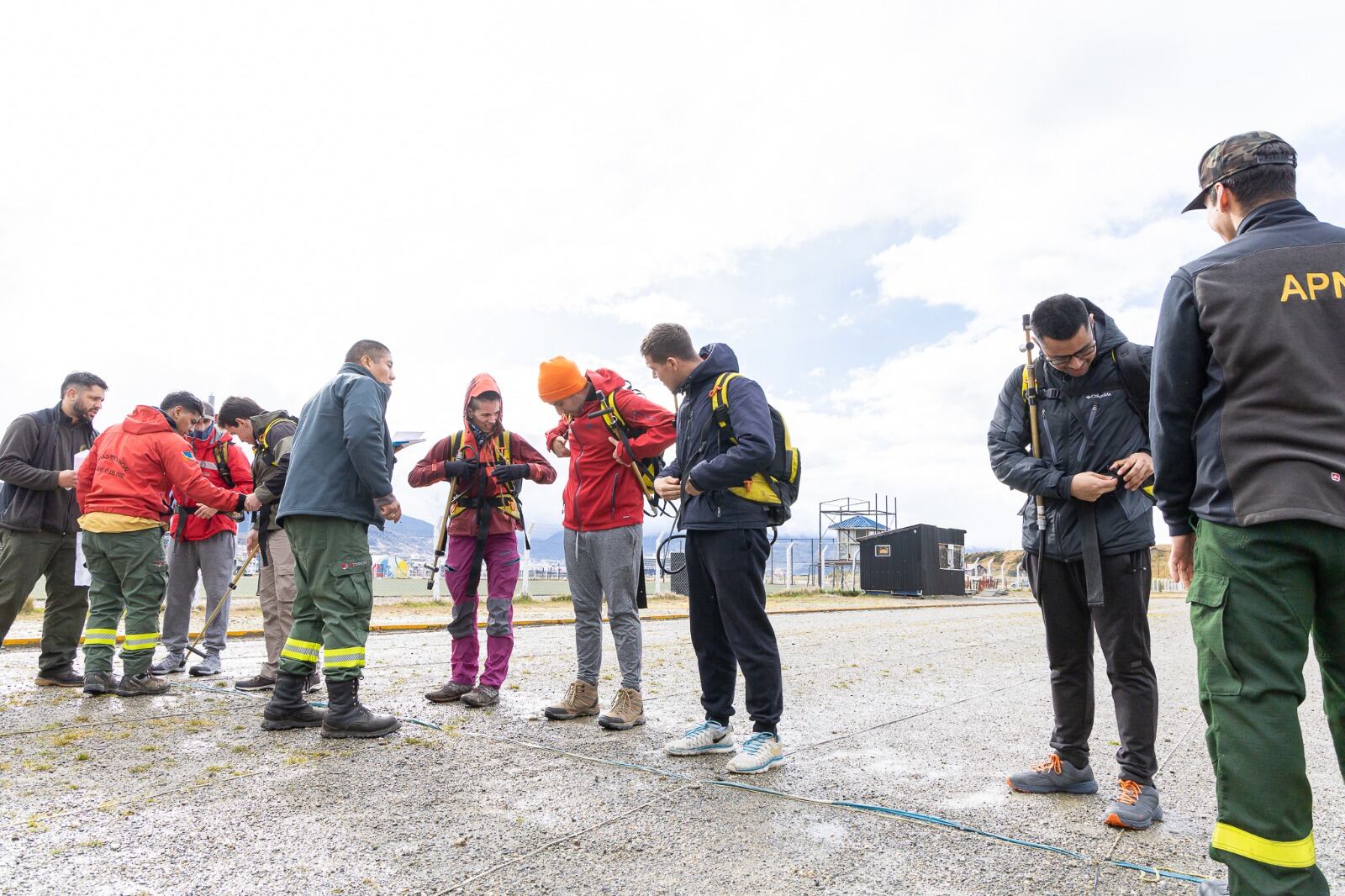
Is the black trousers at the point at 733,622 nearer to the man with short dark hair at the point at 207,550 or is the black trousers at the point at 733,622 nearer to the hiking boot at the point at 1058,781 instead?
the hiking boot at the point at 1058,781

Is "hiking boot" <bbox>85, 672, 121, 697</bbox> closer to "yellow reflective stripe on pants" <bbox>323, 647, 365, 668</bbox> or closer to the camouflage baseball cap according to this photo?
"yellow reflective stripe on pants" <bbox>323, 647, 365, 668</bbox>

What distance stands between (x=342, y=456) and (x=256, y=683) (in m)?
2.26

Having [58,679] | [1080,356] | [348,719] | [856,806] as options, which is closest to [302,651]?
[348,719]

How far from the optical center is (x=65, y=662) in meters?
5.63

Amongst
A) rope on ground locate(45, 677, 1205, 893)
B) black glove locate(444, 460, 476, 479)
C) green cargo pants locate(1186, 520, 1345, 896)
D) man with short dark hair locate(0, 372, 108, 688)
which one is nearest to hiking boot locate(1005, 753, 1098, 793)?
rope on ground locate(45, 677, 1205, 893)

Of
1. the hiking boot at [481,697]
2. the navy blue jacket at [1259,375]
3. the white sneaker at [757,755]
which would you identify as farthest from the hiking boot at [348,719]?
the navy blue jacket at [1259,375]

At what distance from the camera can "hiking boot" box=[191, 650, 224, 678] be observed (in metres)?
6.18

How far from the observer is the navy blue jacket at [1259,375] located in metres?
1.93

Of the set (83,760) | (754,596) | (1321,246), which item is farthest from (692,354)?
(83,760)

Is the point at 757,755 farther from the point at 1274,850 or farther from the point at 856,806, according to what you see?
the point at 1274,850

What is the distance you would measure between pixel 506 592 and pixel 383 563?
20916 millimetres

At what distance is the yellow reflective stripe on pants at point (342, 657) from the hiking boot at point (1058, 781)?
10.2 feet

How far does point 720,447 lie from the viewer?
3.87 meters

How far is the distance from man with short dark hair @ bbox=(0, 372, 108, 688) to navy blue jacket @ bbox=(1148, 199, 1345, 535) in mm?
6483
